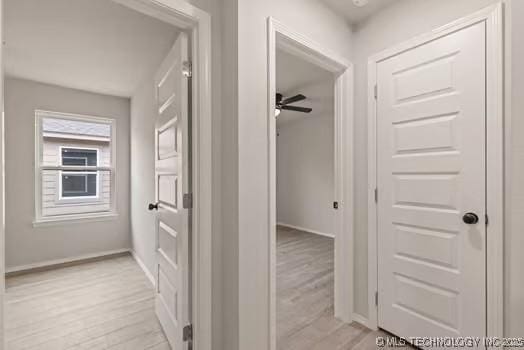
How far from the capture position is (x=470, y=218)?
→ 4.80ft

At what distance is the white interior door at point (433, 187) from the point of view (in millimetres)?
1461

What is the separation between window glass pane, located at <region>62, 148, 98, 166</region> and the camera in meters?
3.52

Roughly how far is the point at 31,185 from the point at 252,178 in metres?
3.48

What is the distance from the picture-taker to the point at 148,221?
2.99 meters

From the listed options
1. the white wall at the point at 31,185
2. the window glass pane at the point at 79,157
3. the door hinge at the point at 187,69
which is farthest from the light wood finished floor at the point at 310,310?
the window glass pane at the point at 79,157

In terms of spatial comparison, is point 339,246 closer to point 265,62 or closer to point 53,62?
point 265,62

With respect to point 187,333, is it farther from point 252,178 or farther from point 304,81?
point 304,81

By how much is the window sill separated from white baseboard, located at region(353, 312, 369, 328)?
3.55m

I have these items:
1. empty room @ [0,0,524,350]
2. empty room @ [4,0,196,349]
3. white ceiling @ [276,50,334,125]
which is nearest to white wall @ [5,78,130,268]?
empty room @ [4,0,196,349]

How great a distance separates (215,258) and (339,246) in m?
1.14

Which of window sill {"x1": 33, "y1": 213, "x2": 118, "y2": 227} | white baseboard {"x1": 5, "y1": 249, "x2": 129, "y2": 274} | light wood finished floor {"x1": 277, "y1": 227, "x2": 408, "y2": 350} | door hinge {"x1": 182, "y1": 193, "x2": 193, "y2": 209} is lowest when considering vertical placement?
light wood finished floor {"x1": 277, "y1": 227, "x2": 408, "y2": 350}

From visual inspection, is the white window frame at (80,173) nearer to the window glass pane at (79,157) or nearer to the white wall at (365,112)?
the window glass pane at (79,157)

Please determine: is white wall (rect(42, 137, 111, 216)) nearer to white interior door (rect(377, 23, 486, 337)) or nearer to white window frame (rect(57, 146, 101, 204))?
white window frame (rect(57, 146, 101, 204))

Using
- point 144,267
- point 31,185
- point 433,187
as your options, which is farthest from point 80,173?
point 433,187
